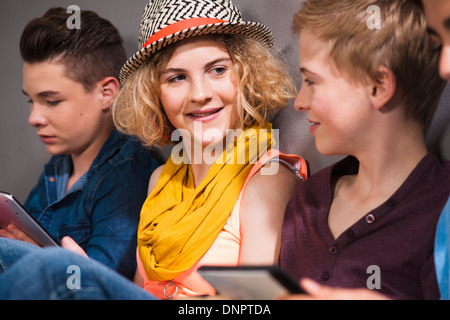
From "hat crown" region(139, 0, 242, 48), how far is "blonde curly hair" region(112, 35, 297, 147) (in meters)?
0.05

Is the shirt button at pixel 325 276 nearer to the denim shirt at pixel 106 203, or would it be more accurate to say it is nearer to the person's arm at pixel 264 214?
the person's arm at pixel 264 214

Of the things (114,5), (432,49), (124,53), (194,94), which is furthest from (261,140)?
(114,5)

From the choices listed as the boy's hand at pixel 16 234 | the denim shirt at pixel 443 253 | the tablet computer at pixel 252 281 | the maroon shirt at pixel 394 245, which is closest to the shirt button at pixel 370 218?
the maroon shirt at pixel 394 245

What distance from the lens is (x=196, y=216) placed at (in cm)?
130

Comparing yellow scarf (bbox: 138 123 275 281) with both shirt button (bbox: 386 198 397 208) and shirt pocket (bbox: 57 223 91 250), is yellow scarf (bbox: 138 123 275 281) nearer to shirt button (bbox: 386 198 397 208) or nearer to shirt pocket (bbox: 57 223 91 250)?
shirt pocket (bbox: 57 223 91 250)

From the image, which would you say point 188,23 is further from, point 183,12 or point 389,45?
point 389,45

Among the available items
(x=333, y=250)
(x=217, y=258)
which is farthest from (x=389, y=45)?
(x=217, y=258)

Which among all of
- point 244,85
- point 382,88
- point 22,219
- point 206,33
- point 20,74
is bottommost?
point 22,219

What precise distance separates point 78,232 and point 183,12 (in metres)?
0.76

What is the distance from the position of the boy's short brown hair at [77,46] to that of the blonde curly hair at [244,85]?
30cm

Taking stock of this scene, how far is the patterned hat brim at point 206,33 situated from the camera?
1288 mm

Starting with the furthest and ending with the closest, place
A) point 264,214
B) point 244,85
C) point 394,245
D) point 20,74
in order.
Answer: point 20,74
point 244,85
point 264,214
point 394,245

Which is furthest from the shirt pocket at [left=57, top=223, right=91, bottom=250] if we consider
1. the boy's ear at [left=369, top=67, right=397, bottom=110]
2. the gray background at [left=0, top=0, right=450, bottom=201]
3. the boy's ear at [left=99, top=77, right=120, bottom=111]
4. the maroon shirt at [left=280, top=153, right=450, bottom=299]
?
the boy's ear at [left=369, top=67, right=397, bottom=110]

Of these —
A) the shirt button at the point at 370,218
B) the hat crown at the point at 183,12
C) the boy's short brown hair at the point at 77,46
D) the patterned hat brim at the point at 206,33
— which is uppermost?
the boy's short brown hair at the point at 77,46
